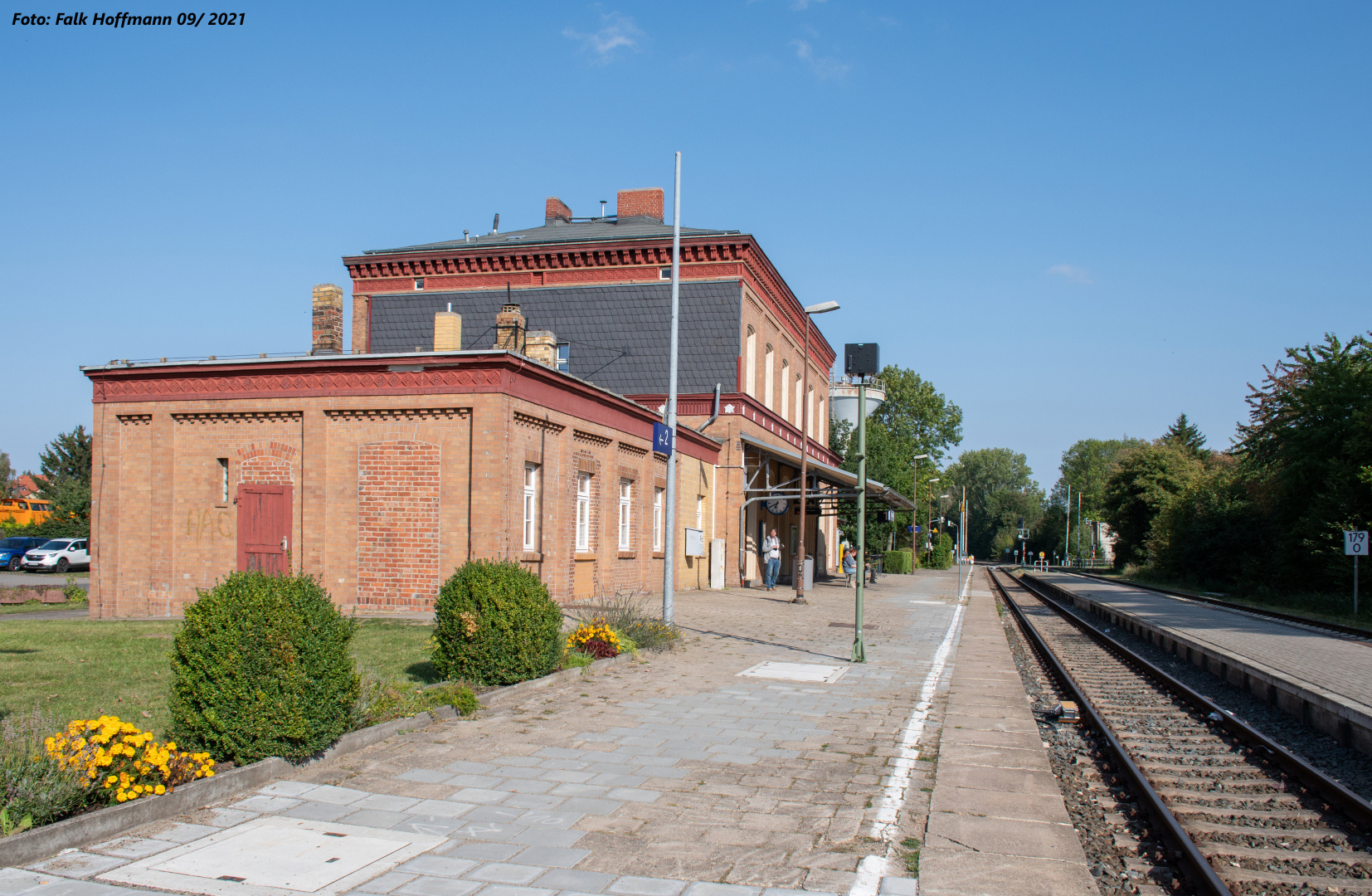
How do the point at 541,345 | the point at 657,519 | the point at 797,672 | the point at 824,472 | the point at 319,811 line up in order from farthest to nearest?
the point at 824,472 < the point at 657,519 < the point at 541,345 < the point at 797,672 < the point at 319,811

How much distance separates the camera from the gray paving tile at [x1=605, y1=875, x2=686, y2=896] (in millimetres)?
4434

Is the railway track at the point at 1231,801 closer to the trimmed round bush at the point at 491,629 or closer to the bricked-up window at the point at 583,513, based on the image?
the trimmed round bush at the point at 491,629

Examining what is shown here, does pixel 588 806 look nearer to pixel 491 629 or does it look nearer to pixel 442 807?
pixel 442 807

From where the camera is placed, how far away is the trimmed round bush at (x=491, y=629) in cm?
966

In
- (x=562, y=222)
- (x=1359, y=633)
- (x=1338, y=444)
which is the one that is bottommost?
(x=1359, y=633)

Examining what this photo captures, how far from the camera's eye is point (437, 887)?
443 cm

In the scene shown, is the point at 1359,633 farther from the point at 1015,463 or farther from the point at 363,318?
the point at 1015,463

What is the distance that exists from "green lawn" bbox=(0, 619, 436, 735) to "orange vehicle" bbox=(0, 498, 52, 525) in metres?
57.1

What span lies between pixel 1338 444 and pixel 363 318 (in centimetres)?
3104

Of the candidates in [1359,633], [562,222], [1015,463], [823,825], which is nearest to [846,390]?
[562,222]

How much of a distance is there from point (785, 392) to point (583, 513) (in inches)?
714

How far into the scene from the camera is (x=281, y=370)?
1803 centimetres

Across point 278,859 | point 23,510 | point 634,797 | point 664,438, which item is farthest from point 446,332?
point 23,510

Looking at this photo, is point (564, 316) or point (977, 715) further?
point (564, 316)
